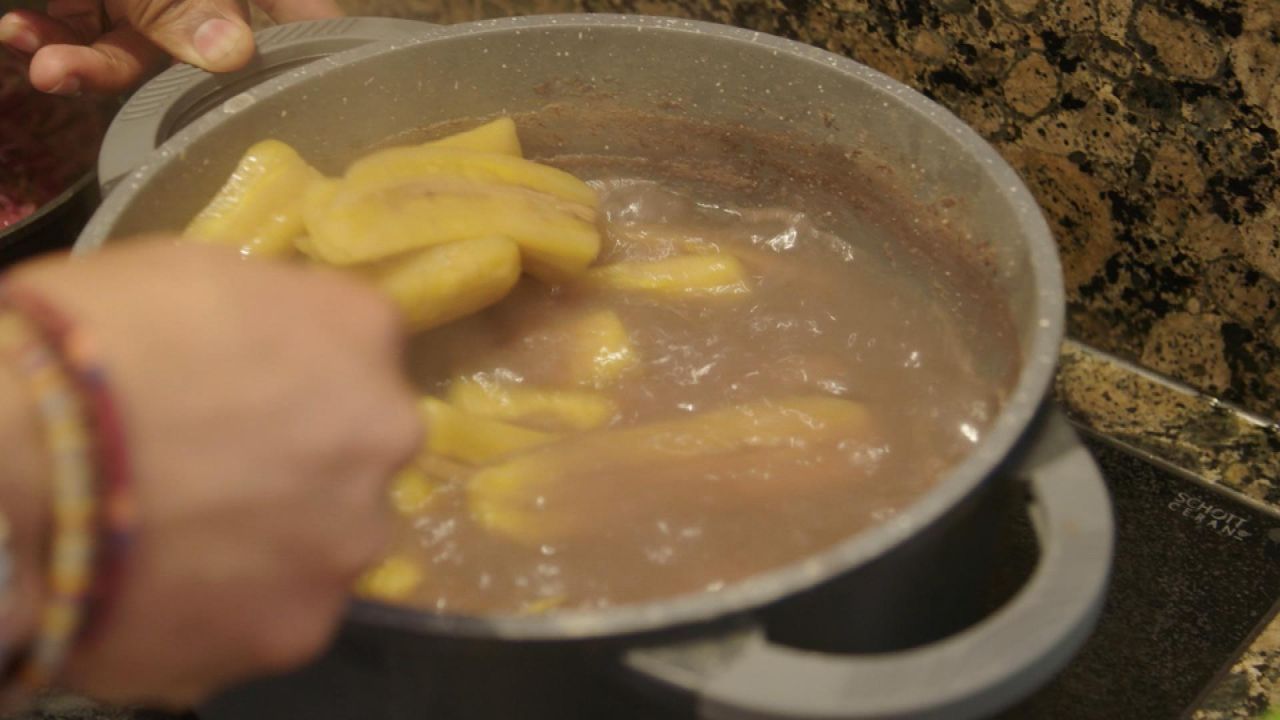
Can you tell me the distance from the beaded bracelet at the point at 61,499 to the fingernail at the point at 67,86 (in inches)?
20.8

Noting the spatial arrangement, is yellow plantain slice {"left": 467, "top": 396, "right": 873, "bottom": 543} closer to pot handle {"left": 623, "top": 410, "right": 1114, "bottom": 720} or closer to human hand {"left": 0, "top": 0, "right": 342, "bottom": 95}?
pot handle {"left": 623, "top": 410, "right": 1114, "bottom": 720}

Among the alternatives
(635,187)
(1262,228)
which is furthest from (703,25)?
(1262,228)

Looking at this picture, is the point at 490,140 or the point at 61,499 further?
the point at 490,140

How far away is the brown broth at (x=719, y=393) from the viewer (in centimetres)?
54

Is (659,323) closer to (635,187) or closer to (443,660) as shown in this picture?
(635,187)

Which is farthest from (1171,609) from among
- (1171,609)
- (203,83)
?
(203,83)

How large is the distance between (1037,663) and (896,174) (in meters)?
0.35

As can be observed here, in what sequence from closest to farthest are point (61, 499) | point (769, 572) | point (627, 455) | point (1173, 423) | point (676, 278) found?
point (61, 499), point (769, 572), point (627, 455), point (676, 278), point (1173, 423)

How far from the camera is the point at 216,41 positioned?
74 centimetres

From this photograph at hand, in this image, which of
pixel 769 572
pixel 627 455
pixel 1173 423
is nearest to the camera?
pixel 769 572

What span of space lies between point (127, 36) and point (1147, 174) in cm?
72

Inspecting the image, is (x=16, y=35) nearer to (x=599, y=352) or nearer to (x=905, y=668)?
(x=599, y=352)

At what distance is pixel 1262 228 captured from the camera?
2.35 ft

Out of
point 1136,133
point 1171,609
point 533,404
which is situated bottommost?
point 1171,609
